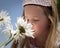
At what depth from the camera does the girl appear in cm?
69

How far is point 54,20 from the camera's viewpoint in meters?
0.72

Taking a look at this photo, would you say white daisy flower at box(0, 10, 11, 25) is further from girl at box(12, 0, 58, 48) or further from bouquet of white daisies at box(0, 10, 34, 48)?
girl at box(12, 0, 58, 48)

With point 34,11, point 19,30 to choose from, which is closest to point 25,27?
point 19,30

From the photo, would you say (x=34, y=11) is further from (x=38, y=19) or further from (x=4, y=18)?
(x=4, y=18)

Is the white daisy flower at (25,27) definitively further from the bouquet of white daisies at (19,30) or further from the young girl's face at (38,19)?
the young girl's face at (38,19)

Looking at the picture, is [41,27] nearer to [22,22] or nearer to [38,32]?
[38,32]

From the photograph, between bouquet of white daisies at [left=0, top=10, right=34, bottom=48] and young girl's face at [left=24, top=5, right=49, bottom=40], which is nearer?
bouquet of white daisies at [left=0, top=10, right=34, bottom=48]

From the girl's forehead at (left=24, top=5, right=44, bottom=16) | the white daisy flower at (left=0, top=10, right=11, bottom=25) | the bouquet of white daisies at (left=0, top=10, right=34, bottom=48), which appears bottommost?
the bouquet of white daisies at (left=0, top=10, right=34, bottom=48)

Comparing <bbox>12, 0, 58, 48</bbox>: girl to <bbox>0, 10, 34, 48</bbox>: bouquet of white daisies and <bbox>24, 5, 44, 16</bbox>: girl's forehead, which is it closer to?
<bbox>24, 5, 44, 16</bbox>: girl's forehead

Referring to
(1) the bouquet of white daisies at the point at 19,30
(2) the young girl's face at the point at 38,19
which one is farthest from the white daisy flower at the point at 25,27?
(2) the young girl's face at the point at 38,19

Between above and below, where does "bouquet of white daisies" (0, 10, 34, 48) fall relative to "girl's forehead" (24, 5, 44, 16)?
below

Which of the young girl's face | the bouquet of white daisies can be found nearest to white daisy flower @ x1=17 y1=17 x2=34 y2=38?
the bouquet of white daisies

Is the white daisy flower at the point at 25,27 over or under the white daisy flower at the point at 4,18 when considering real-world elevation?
under

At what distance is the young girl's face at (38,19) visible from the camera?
27.4 inches
